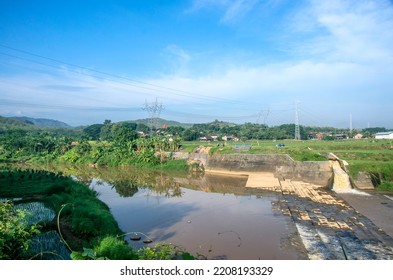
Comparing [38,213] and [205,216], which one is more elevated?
[38,213]

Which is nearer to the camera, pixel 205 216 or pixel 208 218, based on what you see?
pixel 208 218

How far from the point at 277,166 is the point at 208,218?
44.2 feet

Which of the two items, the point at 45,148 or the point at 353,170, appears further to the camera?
the point at 45,148

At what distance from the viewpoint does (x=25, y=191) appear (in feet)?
50.7

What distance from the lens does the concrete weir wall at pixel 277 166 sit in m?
22.1

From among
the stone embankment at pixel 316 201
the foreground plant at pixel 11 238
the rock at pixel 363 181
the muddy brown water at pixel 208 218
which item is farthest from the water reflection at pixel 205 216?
the rock at pixel 363 181

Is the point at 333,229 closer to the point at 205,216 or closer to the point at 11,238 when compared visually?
the point at 205,216

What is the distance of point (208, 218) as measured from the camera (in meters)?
14.0

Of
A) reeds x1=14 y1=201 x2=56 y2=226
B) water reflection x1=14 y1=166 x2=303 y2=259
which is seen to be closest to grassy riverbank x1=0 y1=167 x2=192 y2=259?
reeds x1=14 y1=201 x2=56 y2=226

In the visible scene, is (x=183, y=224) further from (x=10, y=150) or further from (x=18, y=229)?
(x=10, y=150)

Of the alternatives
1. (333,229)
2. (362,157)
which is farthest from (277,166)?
(333,229)

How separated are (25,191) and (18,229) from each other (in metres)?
12.4

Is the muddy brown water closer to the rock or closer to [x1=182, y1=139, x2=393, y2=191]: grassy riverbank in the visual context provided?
the rock
